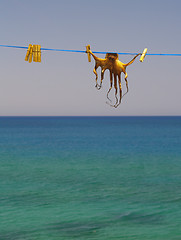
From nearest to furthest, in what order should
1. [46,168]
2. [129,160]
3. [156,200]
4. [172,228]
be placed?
1. [172,228]
2. [156,200]
3. [46,168]
4. [129,160]

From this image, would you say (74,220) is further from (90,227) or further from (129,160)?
(129,160)

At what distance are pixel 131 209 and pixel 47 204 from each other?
22.8 feet

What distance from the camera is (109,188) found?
40.8 meters

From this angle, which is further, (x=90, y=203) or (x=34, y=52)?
(x=90, y=203)

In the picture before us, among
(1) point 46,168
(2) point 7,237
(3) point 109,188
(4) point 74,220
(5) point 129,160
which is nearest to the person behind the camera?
(2) point 7,237

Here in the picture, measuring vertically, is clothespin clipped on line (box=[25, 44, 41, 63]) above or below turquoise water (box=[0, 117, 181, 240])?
above

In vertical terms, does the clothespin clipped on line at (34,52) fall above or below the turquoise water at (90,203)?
above

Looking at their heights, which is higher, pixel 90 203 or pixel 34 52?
pixel 34 52

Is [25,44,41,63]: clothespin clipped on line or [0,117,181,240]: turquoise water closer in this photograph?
[25,44,41,63]: clothespin clipped on line

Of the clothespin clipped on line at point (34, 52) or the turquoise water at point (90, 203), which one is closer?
the clothespin clipped on line at point (34, 52)

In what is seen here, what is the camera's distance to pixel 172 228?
87.1ft

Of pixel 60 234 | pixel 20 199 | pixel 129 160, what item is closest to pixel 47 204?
pixel 20 199

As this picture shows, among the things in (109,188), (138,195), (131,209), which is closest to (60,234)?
(131,209)

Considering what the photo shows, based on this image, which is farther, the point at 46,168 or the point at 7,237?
the point at 46,168
